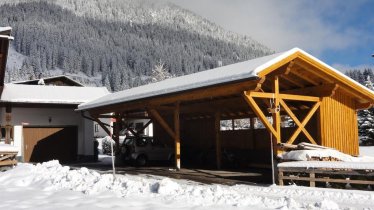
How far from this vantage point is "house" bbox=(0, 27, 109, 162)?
2386 centimetres

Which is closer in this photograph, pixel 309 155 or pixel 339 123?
pixel 309 155

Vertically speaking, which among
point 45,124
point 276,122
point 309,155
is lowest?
point 309,155

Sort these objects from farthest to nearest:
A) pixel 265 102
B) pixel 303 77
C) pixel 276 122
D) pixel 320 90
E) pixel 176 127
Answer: pixel 176 127
pixel 320 90
pixel 303 77
pixel 265 102
pixel 276 122

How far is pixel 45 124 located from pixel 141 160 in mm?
7108

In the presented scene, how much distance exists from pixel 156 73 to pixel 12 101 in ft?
138

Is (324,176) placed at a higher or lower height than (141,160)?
higher

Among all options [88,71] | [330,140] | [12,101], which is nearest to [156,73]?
[12,101]

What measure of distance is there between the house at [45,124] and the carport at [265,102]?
133 inches

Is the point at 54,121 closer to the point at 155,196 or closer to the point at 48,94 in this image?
the point at 48,94

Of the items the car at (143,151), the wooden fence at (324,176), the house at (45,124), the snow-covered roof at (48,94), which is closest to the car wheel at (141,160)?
the car at (143,151)

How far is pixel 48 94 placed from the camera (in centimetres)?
2556

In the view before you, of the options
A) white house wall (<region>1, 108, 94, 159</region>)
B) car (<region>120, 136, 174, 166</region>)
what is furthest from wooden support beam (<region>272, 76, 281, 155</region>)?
white house wall (<region>1, 108, 94, 159</region>)

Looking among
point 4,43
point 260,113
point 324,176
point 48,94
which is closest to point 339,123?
point 260,113

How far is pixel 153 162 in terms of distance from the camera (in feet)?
71.7
